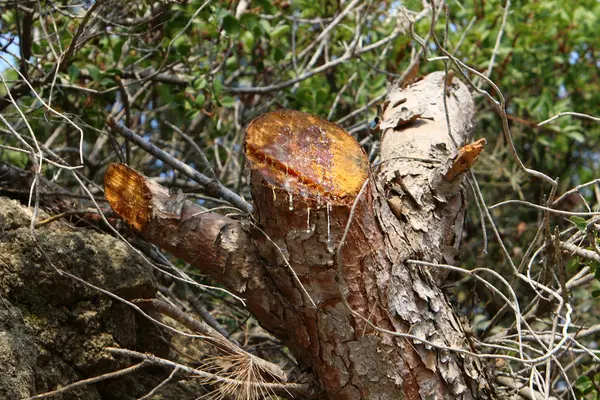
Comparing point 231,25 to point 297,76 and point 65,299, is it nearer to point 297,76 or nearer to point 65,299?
point 297,76

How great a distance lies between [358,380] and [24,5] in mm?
2141

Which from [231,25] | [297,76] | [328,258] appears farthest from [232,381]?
[297,76]

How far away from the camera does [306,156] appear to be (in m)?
2.04

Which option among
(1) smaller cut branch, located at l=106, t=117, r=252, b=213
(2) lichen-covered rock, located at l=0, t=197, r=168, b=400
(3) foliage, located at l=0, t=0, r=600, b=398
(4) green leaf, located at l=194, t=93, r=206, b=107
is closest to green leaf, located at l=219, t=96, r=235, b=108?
(3) foliage, located at l=0, t=0, r=600, b=398

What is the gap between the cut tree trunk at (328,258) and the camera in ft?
6.57

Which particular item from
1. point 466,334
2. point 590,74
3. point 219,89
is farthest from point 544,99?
point 466,334

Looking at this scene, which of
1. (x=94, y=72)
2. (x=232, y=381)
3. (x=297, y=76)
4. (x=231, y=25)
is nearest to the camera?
(x=232, y=381)

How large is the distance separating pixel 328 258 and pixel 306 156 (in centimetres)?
27

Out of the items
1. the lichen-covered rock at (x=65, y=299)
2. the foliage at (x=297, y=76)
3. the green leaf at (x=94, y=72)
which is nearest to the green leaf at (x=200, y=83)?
the foliage at (x=297, y=76)

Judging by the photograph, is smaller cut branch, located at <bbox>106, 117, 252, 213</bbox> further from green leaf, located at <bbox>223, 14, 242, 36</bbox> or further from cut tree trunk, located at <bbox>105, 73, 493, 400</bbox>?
green leaf, located at <bbox>223, 14, 242, 36</bbox>

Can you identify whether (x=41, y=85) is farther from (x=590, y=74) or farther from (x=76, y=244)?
(x=590, y=74)

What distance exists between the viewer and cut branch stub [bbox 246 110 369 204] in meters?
1.98

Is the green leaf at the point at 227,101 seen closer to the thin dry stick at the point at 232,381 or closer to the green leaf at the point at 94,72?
the green leaf at the point at 94,72

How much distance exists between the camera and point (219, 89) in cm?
348
